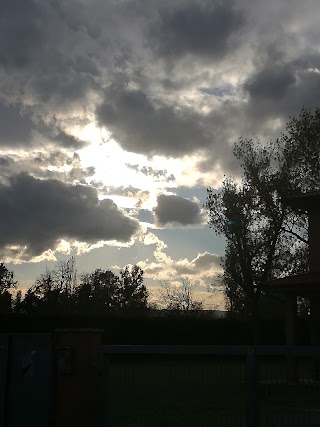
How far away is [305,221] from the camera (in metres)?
43.6

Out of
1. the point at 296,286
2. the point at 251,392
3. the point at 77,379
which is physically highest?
the point at 296,286

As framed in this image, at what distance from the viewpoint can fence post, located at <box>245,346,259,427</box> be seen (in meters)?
8.04

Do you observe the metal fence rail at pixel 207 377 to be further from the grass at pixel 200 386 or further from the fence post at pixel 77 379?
the fence post at pixel 77 379

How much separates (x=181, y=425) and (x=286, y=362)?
2182mm

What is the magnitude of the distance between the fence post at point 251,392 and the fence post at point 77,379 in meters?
2.18

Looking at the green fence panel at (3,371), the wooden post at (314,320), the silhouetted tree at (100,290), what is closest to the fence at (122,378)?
the green fence panel at (3,371)

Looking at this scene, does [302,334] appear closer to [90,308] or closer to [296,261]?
[296,261]

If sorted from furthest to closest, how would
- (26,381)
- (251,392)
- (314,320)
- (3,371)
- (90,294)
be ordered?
(90,294), (314,320), (3,371), (26,381), (251,392)

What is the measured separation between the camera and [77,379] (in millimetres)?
9086

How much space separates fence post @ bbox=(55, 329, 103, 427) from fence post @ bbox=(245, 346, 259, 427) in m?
2.18

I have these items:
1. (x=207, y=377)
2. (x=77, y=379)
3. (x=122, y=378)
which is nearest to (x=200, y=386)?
(x=207, y=377)

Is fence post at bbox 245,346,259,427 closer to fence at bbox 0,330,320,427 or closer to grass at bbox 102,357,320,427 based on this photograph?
Result: fence at bbox 0,330,320,427

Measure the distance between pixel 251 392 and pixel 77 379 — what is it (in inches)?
98.4

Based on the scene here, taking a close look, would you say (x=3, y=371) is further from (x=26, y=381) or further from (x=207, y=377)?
(x=207, y=377)
